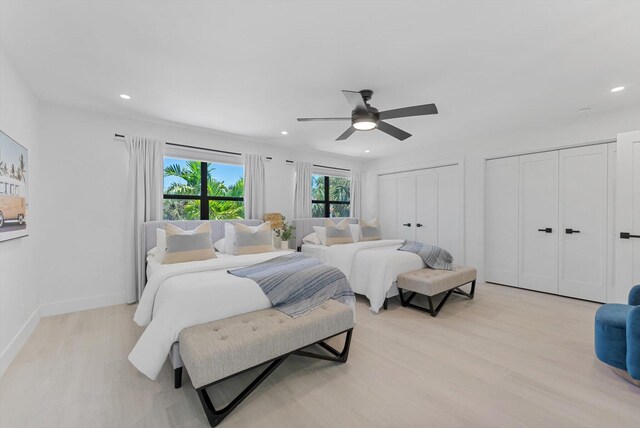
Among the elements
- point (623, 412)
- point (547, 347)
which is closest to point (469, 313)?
point (547, 347)

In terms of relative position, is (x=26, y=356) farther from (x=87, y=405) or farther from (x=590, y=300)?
(x=590, y=300)

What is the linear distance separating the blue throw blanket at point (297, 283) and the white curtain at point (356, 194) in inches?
148

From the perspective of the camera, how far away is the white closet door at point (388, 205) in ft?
20.4

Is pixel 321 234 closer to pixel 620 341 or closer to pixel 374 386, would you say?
pixel 374 386

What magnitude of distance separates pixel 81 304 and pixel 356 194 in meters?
5.28

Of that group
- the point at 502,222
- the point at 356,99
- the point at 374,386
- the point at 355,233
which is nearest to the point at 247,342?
the point at 374,386

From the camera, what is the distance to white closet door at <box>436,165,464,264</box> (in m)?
4.98

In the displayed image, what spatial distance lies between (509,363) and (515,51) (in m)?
2.59

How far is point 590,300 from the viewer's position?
376cm

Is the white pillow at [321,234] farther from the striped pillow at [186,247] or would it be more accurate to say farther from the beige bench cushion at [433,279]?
the striped pillow at [186,247]

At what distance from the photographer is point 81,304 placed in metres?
3.45

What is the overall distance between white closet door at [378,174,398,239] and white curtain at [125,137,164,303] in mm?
4615

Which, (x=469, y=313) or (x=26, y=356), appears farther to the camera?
(x=469, y=313)

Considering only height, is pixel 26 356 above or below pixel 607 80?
below
